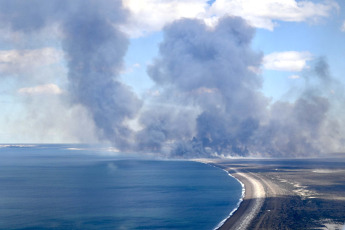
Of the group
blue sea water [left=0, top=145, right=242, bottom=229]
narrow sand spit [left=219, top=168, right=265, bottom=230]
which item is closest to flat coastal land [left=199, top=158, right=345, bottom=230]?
narrow sand spit [left=219, top=168, right=265, bottom=230]

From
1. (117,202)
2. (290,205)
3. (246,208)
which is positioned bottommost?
(290,205)

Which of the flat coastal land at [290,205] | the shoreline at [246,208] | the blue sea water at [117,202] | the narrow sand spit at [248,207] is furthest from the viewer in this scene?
the blue sea water at [117,202]

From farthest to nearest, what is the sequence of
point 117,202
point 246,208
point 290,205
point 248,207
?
point 117,202
point 290,205
point 248,207
point 246,208

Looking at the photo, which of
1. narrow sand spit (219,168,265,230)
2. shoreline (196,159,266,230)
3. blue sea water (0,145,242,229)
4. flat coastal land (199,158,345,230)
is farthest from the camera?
blue sea water (0,145,242,229)

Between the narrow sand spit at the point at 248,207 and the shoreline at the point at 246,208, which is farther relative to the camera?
the narrow sand spit at the point at 248,207

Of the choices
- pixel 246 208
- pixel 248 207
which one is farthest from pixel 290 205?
pixel 246 208

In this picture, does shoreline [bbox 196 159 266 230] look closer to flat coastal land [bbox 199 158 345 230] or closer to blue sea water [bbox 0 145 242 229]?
flat coastal land [bbox 199 158 345 230]

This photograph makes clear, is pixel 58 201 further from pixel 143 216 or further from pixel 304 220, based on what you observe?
pixel 304 220

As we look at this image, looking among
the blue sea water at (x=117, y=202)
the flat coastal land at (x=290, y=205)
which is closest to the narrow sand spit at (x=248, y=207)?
the flat coastal land at (x=290, y=205)

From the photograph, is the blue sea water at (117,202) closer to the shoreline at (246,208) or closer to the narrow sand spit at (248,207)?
the shoreline at (246,208)

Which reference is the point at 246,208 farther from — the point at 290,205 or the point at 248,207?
the point at 290,205

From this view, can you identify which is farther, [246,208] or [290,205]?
[290,205]
